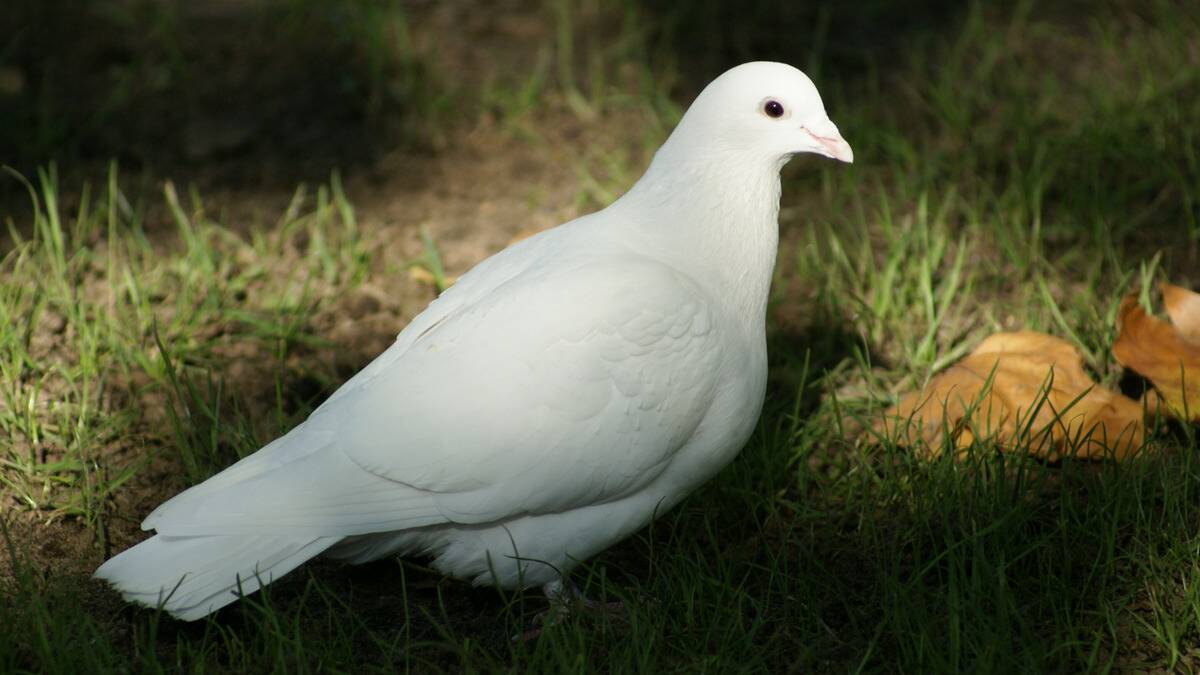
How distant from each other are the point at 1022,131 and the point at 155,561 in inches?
117

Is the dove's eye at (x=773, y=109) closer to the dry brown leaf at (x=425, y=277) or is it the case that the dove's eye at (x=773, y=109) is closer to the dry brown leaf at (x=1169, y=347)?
the dry brown leaf at (x=1169, y=347)

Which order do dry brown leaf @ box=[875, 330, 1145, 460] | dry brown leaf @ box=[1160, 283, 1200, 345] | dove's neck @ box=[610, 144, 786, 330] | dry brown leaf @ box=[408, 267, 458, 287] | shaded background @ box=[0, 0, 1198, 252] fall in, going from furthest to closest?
shaded background @ box=[0, 0, 1198, 252], dry brown leaf @ box=[408, 267, 458, 287], dry brown leaf @ box=[1160, 283, 1200, 345], dry brown leaf @ box=[875, 330, 1145, 460], dove's neck @ box=[610, 144, 786, 330]

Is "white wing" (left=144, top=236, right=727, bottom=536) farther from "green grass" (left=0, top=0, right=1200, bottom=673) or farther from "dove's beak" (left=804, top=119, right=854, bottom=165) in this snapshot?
"dove's beak" (left=804, top=119, right=854, bottom=165)

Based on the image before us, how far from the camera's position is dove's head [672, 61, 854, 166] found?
265cm

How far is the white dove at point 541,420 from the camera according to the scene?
2.47 m

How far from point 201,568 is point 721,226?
121 cm

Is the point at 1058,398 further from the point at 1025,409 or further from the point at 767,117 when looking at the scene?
the point at 767,117

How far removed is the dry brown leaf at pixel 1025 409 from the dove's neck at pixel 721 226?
20.8 inches

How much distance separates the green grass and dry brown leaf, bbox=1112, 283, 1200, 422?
0.57ft

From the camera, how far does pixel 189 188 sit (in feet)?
14.0

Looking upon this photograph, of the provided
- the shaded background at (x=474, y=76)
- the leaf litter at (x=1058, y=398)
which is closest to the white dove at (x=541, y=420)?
the leaf litter at (x=1058, y=398)

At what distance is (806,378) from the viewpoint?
3436mm

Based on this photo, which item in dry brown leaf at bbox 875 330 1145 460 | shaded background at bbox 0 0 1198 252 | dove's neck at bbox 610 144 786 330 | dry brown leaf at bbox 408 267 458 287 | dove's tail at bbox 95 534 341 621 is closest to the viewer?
dove's tail at bbox 95 534 341 621

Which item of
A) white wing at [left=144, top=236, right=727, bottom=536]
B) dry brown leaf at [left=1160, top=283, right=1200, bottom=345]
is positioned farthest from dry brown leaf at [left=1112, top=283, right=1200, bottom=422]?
white wing at [left=144, top=236, right=727, bottom=536]
